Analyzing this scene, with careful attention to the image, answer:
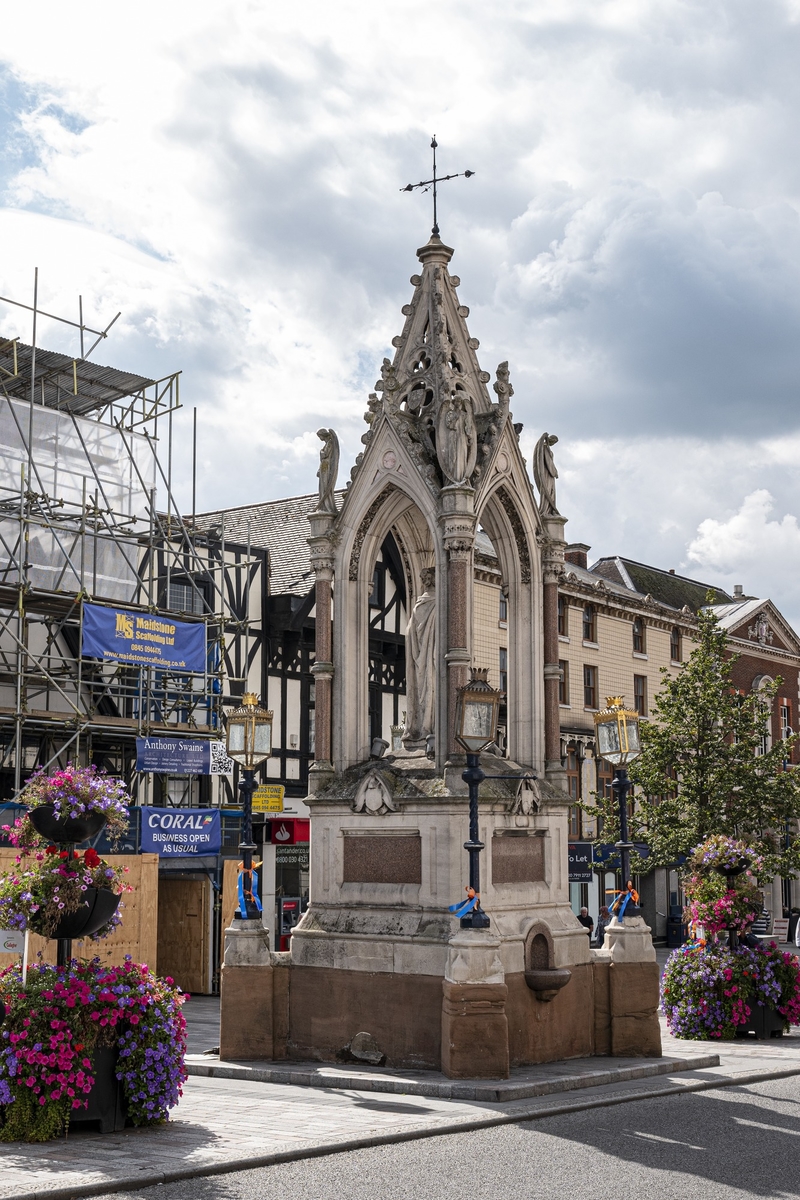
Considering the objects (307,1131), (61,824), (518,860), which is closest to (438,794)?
(518,860)

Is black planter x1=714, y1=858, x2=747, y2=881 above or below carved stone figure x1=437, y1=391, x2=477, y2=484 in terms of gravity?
below

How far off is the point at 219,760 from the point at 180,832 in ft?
7.80

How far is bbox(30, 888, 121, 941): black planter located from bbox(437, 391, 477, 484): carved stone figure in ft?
19.7

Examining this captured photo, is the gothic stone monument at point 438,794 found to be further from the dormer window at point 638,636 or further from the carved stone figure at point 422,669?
the dormer window at point 638,636

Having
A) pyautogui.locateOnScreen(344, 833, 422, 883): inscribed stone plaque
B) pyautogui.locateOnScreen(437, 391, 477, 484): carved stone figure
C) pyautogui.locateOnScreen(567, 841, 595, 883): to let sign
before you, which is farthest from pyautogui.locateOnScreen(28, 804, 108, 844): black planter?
pyautogui.locateOnScreen(567, 841, 595, 883): to let sign

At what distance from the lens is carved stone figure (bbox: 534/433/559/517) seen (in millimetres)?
16312

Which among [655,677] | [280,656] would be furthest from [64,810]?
[655,677]

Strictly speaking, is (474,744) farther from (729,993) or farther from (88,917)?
(729,993)

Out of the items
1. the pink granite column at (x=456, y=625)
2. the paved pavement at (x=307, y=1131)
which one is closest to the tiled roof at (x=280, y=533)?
the pink granite column at (x=456, y=625)

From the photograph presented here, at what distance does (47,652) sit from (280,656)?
28.6 feet

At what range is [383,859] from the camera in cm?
1445

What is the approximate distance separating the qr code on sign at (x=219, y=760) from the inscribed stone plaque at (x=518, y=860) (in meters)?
15.3

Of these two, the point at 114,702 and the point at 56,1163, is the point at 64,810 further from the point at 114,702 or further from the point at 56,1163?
the point at 114,702

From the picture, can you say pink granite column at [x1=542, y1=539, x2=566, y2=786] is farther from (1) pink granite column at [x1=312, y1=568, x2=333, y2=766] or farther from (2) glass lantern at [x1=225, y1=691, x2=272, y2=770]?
(2) glass lantern at [x1=225, y1=691, x2=272, y2=770]
